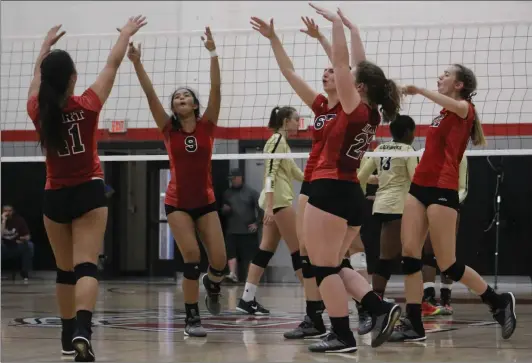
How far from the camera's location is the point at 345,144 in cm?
621

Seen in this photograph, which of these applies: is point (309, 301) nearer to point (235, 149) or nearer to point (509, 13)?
point (235, 149)

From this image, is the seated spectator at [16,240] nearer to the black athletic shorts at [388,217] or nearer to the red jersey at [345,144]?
the black athletic shorts at [388,217]

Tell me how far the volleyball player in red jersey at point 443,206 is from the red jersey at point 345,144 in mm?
1003

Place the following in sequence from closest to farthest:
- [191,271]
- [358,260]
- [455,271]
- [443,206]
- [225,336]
Result: 1. [443,206]
2. [455,271]
3. [225,336]
4. [191,271]
5. [358,260]

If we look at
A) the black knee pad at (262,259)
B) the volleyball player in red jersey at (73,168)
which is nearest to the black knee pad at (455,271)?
the black knee pad at (262,259)

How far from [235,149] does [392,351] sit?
400 inches

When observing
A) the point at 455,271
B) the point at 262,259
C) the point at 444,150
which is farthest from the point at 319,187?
the point at 262,259

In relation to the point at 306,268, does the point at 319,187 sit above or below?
above

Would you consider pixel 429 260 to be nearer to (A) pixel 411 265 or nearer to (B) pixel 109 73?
(A) pixel 411 265

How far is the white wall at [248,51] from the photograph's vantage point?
49.5 ft

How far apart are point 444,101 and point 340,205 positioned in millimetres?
1338

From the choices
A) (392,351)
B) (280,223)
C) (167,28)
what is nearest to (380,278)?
(280,223)

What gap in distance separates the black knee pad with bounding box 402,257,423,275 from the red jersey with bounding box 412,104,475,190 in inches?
24.2

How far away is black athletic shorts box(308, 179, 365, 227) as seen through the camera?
6109mm
